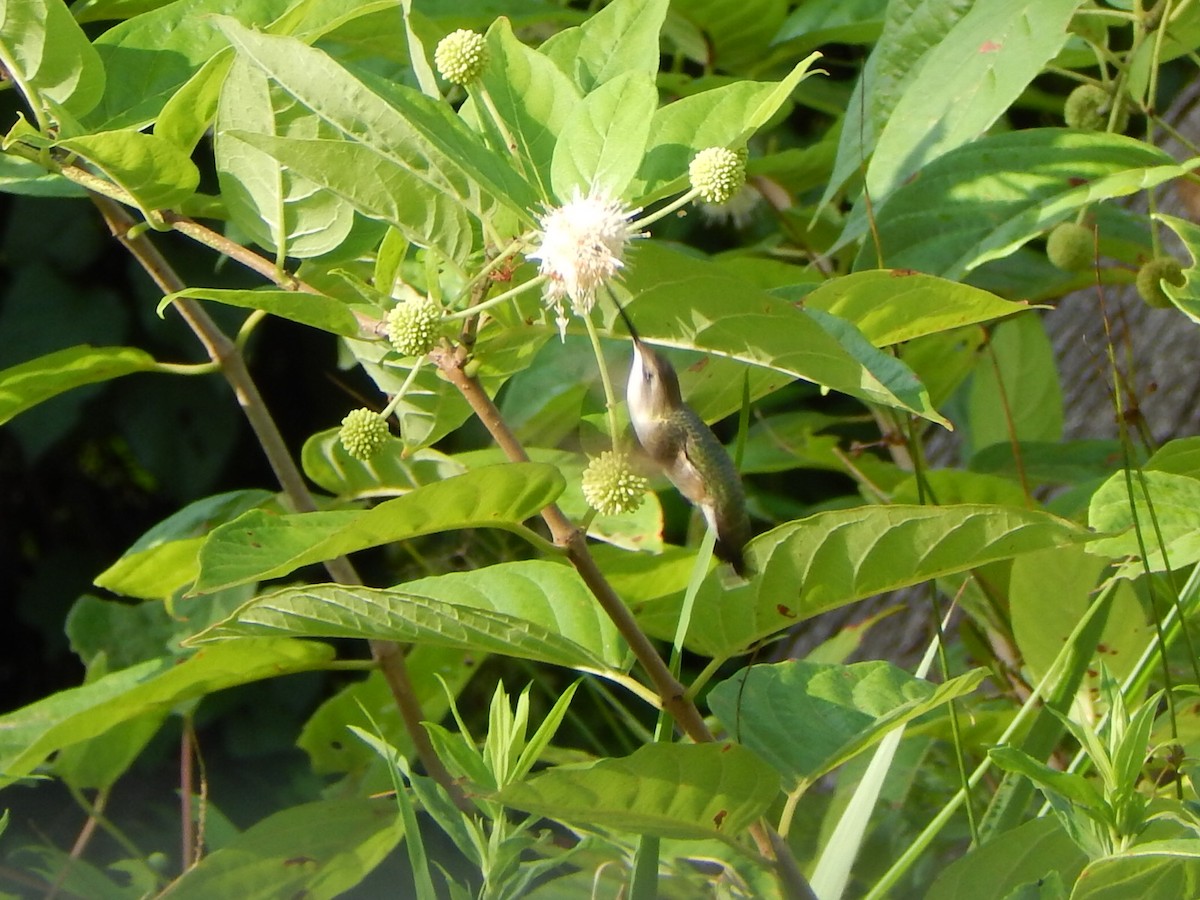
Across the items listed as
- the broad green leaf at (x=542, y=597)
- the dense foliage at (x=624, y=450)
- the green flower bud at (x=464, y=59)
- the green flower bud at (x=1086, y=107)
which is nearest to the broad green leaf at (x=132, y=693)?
the dense foliage at (x=624, y=450)

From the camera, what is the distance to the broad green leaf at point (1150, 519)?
62cm

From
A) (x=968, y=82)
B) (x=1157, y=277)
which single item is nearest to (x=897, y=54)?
(x=968, y=82)

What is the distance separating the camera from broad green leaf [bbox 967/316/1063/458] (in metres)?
1.15

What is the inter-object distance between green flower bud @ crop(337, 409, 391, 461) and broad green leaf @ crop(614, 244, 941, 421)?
0.17m

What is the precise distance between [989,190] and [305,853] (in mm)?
552

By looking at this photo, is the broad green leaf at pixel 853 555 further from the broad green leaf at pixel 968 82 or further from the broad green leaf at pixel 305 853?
the broad green leaf at pixel 305 853

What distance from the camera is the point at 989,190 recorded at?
69 cm

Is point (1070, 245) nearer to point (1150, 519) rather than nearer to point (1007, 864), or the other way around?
point (1150, 519)

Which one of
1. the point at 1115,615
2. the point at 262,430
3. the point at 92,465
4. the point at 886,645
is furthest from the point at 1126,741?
the point at 92,465

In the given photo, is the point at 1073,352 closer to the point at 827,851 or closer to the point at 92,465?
the point at 827,851

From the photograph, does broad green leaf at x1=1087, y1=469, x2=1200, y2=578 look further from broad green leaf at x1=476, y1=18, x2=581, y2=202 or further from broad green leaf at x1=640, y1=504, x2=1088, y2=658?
broad green leaf at x1=476, y1=18, x2=581, y2=202

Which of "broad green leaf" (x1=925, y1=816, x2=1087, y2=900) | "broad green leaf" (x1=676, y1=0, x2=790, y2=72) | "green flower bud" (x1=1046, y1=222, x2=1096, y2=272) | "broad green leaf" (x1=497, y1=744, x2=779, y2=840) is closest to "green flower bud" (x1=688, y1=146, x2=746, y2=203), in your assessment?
"broad green leaf" (x1=497, y1=744, x2=779, y2=840)

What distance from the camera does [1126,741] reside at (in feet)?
1.75

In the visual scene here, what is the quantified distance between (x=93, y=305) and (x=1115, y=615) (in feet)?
6.75
